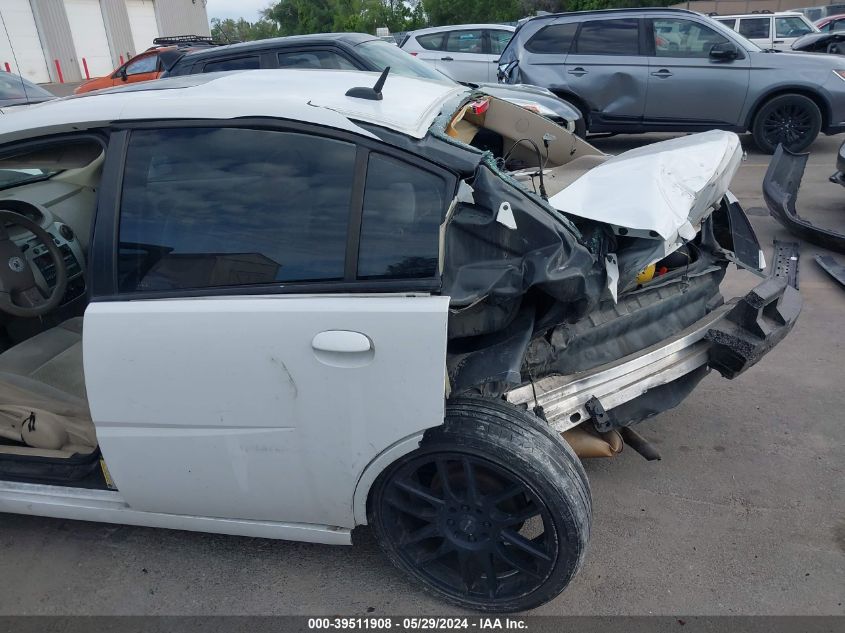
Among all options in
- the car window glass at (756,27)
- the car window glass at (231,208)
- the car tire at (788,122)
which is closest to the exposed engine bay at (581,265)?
the car window glass at (231,208)

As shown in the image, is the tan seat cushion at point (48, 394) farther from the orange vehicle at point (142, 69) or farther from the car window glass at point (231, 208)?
the orange vehicle at point (142, 69)

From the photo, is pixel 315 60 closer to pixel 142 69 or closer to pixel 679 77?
pixel 679 77

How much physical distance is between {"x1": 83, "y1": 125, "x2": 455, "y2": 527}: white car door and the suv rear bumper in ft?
1.96

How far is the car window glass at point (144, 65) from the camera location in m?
12.8

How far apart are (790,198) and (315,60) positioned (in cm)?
438

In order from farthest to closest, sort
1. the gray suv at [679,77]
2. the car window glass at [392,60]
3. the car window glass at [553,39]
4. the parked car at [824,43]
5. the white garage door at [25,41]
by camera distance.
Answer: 1. the white garage door at [25,41]
2. the parked car at [824,43]
3. the car window glass at [553,39]
4. the gray suv at [679,77]
5. the car window glass at [392,60]

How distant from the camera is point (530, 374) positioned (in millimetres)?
2459

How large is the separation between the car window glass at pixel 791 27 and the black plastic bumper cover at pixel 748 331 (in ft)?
49.1

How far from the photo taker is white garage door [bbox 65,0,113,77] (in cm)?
2806

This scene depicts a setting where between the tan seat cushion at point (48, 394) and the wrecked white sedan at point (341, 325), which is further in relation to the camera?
the tan seat cushion at point (48, 394)

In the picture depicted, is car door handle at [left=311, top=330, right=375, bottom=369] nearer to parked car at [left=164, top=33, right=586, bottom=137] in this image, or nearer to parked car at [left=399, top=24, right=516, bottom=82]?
parked car at [left=164, top=33, right=586, bottom=137]

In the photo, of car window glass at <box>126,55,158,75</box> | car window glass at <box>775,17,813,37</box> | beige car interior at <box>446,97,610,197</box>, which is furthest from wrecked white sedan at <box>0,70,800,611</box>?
car window glass at <box>775,17,813,37</box>

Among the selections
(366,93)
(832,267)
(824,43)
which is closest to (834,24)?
(824,43)

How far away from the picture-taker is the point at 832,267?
16.9 feet
